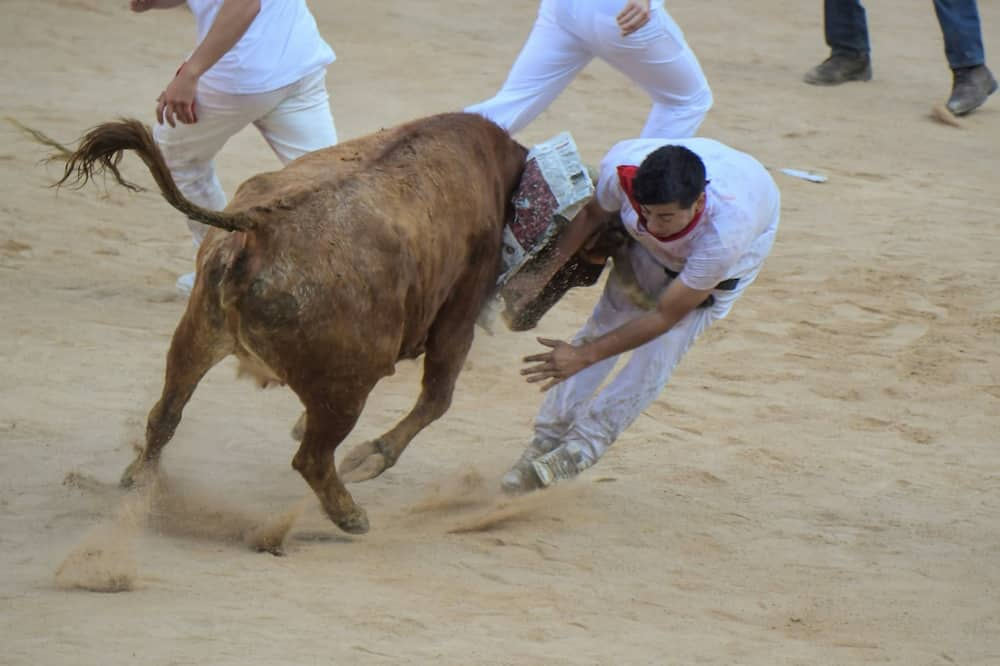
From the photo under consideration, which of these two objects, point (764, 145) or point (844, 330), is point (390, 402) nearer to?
point (844, 330)

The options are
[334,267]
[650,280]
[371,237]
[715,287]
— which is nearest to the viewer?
[334,267]

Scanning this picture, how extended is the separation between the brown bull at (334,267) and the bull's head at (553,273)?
18cm

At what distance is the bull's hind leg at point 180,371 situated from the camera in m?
4.51

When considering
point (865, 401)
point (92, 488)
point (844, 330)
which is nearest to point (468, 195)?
point (92, 488)

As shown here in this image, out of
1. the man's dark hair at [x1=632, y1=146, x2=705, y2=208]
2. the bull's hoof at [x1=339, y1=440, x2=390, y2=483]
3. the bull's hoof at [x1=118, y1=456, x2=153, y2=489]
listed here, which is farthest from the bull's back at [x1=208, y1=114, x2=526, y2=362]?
the bull's hoof at [x1=118, y1=456, x2=153, y2=489]

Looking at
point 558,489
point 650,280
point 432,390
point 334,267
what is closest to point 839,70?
point 650,280

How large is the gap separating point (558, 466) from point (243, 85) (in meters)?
2.07

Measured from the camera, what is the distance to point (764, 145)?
427 inches

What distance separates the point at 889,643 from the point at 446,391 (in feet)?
6.29

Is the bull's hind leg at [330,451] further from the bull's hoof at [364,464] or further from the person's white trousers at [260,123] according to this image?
the person's white trousers at [260,123]

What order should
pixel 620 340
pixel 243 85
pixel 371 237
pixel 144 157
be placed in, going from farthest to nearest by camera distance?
pixel 243 85
pixel 620 340
pixel 371 237
pixel 144 157

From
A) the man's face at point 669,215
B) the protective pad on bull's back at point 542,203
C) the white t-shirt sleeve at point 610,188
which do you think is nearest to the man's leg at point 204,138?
the protective pad on bull's back at point 542,203

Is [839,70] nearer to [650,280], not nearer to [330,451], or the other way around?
[650,280]

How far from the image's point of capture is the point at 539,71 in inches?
258
